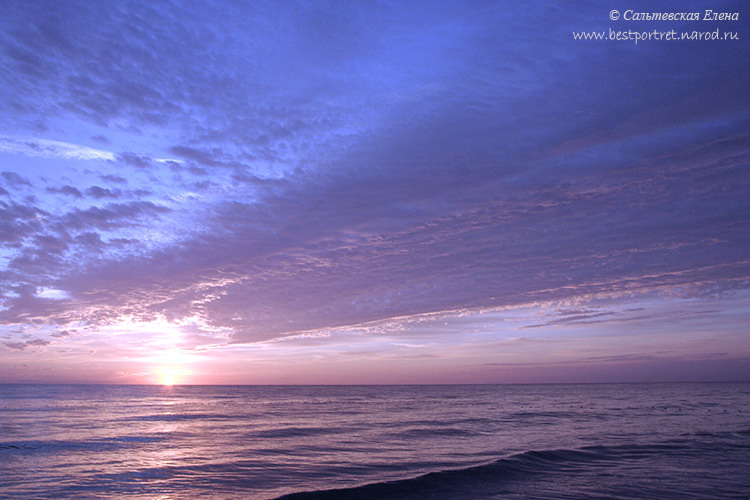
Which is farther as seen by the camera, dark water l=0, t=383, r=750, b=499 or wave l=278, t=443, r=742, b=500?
dark water l=0, t=383, r=750, b=499

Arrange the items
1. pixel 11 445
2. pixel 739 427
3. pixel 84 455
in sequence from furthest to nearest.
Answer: pixel 739 427
pixel 11 445
pixel 84 455

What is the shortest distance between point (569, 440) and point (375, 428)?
1674 cm

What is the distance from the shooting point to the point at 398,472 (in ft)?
72.7

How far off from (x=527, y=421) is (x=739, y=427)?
53.8 feet

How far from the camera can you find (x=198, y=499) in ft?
60.7

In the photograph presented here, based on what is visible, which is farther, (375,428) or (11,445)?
(375,428)

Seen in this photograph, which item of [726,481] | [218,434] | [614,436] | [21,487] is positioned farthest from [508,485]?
[218,434]

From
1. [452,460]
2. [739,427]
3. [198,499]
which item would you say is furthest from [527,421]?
[198,499]

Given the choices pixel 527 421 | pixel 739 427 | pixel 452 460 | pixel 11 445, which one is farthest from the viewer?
pixel 527 421

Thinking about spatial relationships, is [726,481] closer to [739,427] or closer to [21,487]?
[739,427]

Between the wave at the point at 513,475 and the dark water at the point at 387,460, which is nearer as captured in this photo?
the wave at the point at 513,475

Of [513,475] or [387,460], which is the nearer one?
[513,475]

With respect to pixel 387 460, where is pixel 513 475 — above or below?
above

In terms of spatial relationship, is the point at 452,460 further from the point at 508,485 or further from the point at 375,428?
the point at 375,428
